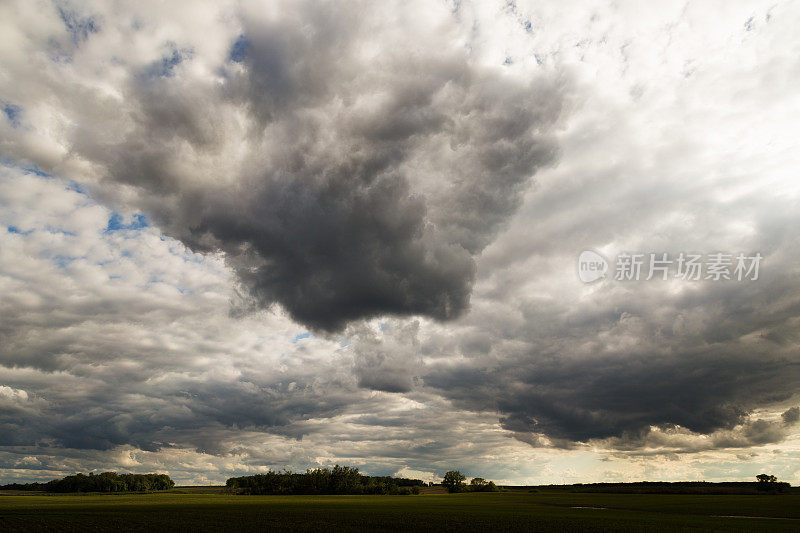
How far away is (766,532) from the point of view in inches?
2388

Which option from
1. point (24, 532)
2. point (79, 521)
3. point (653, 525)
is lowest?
point (79, 521)

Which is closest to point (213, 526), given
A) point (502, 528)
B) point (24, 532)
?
point (24, 532)

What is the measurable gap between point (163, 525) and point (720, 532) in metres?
75.8

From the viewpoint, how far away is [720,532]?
6131 centimetres

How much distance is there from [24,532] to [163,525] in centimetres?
1619

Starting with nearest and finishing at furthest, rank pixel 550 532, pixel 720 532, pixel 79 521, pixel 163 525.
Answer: pixel 550 532
pixel 720 532
pixel 163 525
pixel 79 521

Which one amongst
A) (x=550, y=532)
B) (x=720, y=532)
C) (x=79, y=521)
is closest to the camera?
(x=550, y=532)

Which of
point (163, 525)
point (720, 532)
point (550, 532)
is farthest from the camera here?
point (163, 525)

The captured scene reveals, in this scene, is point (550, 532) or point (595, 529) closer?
point (550, 532)

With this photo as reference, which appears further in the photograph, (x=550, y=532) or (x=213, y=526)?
(x=213, y=526)

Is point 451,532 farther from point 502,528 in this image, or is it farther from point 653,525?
point 653,525

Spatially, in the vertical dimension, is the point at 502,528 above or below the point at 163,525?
above

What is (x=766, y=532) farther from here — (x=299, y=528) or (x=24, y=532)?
(x=24, y=532)

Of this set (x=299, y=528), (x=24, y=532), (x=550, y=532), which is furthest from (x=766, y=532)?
(x=24, y=532)
